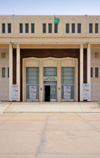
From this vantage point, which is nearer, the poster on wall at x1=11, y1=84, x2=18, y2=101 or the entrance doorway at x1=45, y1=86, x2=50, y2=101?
the poster on wall at x1=11, y1=84, x2=18, y2=101

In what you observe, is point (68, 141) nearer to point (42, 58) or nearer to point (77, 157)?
point (77, 157)

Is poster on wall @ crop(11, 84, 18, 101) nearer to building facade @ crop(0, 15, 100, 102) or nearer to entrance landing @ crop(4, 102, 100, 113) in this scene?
entrance landing @ crop(4, 102, 100, 113)

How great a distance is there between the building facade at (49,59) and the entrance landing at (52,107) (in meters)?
3.89

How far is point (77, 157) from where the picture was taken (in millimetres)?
5586

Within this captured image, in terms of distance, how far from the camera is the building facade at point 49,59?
22.4m

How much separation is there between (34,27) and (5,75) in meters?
7.84

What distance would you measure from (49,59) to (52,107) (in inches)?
310

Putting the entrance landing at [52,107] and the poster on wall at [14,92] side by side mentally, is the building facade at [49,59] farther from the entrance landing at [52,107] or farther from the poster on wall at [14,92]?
the entrance landing at [52,107]

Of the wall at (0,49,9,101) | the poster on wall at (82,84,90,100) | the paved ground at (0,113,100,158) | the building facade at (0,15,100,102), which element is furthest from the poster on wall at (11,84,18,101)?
the paved ground at (0,113,100,158)

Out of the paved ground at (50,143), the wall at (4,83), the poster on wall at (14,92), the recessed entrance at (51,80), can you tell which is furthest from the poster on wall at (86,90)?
the paved ground at (50,143)

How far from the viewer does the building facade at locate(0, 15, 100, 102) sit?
2244 centimetres

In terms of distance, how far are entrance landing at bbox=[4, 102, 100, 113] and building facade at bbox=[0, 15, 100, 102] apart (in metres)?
3.89

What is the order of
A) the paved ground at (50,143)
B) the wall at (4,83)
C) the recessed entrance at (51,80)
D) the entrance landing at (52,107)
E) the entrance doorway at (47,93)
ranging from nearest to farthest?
1. the paved ground at (50,143)
2. the entrance landing at (52,107)
3. the recessed entrance at (51,80)
4. the wall at (4,83)
5. the entrance doorway at (47,93)

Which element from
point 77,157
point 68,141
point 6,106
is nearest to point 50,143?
point 68,141
